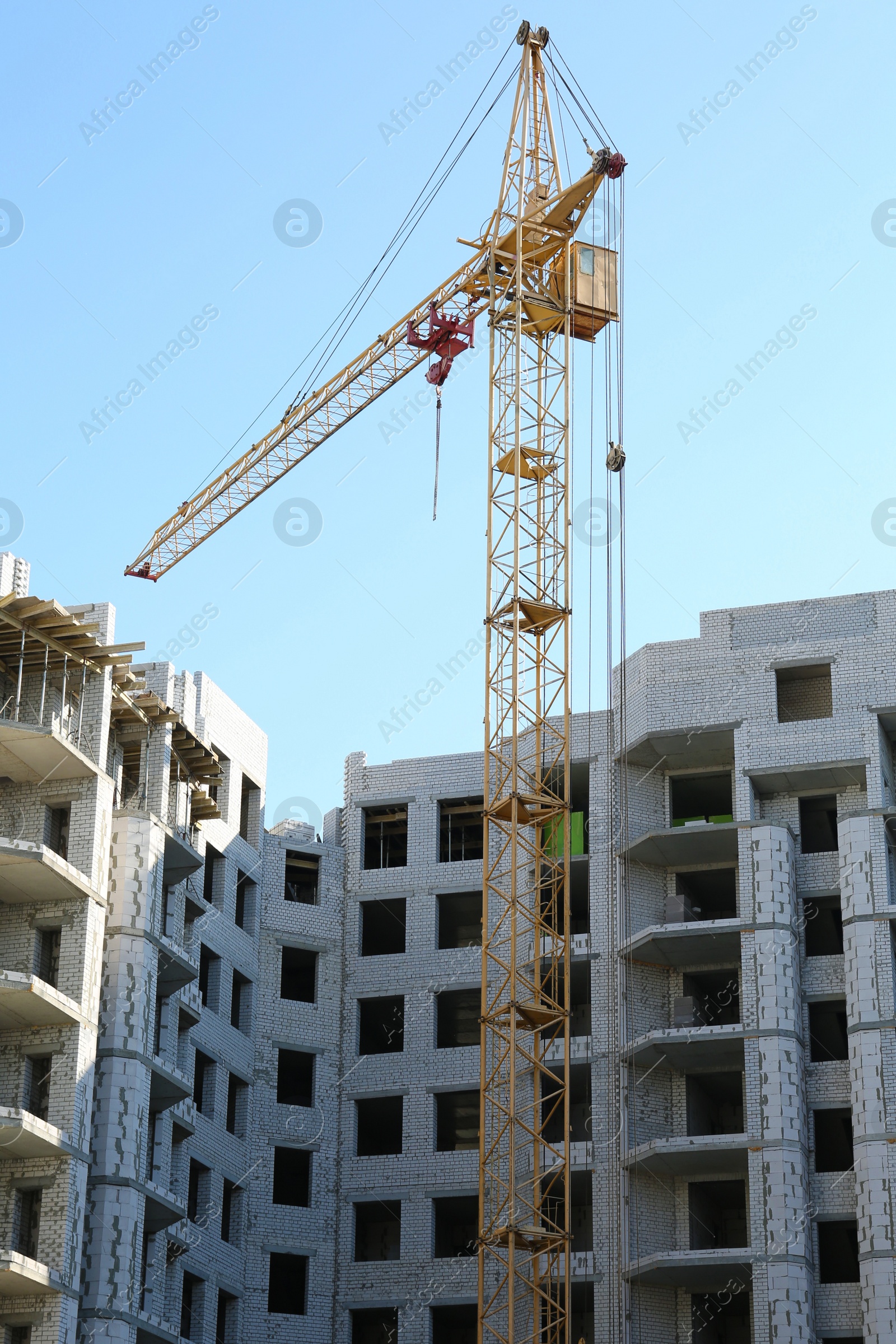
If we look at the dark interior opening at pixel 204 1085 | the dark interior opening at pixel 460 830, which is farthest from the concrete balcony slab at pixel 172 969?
the dark interior opening at pixel 460 830

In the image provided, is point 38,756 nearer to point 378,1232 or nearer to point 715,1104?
point 378,1232

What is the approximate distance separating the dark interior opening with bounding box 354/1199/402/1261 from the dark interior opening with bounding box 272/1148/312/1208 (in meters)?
1.93

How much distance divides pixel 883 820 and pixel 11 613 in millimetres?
24372

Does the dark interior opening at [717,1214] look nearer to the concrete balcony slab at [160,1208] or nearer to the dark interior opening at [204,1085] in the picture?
the dark interior opening at [204,1085]

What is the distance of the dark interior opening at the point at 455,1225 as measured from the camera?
199 ft

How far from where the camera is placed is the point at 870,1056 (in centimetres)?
5338

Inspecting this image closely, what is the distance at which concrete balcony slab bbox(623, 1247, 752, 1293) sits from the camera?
5278 cm

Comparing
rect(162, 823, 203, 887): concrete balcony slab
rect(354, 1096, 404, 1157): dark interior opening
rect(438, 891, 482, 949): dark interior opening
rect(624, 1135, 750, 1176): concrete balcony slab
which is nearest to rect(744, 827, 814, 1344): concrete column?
rect(624, 1135, 750, 1176): concrete balcony slab

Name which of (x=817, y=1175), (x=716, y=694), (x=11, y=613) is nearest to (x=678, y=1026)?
(x=817, y=1175)

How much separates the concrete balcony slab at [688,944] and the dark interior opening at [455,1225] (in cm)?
893

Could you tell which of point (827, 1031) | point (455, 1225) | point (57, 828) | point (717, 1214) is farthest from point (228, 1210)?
point (827, 1031)

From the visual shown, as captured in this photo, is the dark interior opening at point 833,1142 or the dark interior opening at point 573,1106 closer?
the dark interior opening at point 833,1142

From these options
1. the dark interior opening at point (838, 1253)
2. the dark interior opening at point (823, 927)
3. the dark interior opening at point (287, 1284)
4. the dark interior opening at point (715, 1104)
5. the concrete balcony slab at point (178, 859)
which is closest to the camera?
the concrete balcony slab at point (178, 859)

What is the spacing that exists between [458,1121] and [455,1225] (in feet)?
10.5
